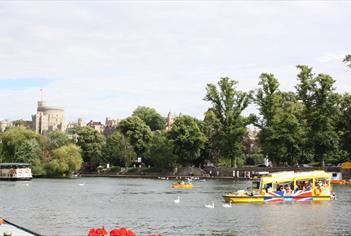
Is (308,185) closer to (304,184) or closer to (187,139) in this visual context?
(304,184)

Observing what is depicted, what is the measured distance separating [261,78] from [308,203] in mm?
57498

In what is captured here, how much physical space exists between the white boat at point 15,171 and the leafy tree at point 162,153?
99.1 feet

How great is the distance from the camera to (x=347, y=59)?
334 feet

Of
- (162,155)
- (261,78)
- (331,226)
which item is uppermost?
(261,78)

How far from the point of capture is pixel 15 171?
125m

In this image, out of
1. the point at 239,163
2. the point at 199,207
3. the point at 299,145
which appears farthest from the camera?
the point at 239,163

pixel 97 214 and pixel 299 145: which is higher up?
pixel 299 145

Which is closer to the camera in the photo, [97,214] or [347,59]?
[97,214]

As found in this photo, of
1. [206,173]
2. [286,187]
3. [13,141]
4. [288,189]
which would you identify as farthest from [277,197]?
[13,141]

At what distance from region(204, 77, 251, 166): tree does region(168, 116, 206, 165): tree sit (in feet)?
32.1

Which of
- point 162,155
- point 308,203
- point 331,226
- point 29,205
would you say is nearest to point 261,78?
point 162,155

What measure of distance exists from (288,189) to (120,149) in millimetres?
93051

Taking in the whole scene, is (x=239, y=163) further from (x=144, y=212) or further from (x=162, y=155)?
(x=144, y=212)

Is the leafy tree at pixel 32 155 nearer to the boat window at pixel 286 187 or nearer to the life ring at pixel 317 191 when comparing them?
the boat window at pixel 286 187
